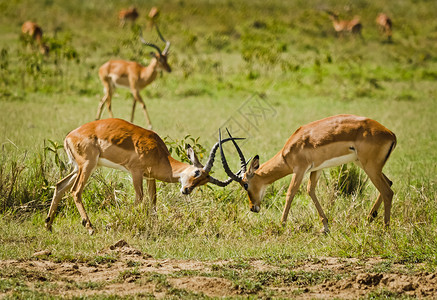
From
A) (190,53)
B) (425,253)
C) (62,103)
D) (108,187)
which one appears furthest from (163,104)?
(425,253)

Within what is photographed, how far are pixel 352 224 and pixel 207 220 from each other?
4.89 ft

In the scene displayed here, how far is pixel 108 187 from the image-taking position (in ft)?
24.7

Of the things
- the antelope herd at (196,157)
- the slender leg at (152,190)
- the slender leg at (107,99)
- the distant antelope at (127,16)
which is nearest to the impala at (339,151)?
the antelope herd at (196,157)

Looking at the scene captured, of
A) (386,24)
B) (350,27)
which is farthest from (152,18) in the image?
(386,24)

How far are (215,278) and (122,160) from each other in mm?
2194

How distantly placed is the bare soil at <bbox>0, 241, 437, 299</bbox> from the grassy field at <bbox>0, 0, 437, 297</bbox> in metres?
0.20

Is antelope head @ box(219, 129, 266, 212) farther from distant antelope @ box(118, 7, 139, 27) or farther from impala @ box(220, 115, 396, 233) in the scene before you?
distant antelope @ box(118, 7, 139, 27)

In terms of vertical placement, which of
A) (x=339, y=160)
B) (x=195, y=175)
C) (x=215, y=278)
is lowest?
(x=215, y=278)

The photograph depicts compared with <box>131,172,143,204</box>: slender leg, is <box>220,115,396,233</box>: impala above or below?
above

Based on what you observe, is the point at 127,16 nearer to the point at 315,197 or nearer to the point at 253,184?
the point at 253,184

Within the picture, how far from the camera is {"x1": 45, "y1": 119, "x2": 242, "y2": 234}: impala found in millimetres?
6852

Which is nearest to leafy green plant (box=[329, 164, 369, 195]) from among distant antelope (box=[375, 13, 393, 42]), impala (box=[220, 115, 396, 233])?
impala (box=[220, 115, 396, 233])

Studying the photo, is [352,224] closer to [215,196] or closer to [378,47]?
[215,196]

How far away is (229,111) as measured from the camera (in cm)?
1415
